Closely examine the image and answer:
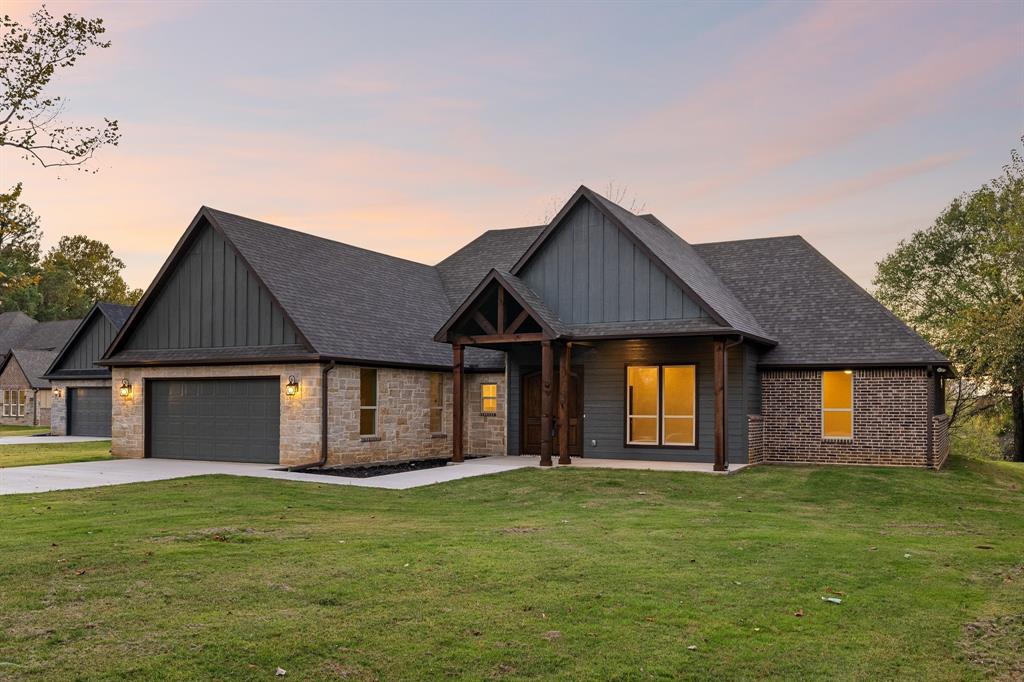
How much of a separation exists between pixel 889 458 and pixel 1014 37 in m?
10.2

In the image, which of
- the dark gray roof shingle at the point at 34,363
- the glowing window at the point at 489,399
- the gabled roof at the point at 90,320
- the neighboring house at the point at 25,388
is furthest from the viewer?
the dark gray roof shingle at the point at 34,363

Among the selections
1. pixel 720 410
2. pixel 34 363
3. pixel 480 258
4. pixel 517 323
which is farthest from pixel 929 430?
pixel 34 363

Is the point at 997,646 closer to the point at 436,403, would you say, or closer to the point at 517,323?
the point at 517,323

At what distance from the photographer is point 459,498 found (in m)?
14.6

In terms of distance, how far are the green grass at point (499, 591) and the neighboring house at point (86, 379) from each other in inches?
903

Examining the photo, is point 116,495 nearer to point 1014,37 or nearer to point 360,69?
point 360,69

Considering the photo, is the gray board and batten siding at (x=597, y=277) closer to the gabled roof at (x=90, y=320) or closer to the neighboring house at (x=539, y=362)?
the neighboring house at (x=539, y=362)

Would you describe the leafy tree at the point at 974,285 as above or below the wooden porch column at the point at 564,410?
above

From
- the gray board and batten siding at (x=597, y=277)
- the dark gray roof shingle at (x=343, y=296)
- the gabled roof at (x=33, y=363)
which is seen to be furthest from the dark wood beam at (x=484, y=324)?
the gabled roof at (x=33, y=363)

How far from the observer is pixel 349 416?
19875 millimetres

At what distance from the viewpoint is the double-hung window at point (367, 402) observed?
20.5m

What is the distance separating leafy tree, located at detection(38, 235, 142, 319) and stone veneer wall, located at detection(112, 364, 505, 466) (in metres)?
54.6

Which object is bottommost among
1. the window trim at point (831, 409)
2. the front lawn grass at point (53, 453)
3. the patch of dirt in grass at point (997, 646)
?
the front lawn grass at point (53, 453)

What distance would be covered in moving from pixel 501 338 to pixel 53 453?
1434cm
